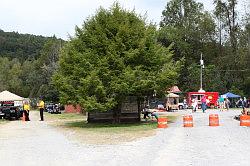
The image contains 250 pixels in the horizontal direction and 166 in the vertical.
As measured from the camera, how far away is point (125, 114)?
3462 centimetres

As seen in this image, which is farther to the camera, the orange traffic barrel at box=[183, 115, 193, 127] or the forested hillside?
the forested hillside

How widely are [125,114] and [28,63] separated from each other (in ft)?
376

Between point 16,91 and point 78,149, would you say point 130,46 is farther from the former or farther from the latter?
point 16,91

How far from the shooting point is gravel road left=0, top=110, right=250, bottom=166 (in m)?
14.2

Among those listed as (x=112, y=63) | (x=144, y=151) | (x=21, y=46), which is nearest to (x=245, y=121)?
(x=112, y=63)

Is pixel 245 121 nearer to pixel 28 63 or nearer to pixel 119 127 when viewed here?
pixel 119 127

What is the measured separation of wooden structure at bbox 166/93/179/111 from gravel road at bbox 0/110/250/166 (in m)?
35.5

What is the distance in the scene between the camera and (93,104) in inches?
1177

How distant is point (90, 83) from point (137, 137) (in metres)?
8.10

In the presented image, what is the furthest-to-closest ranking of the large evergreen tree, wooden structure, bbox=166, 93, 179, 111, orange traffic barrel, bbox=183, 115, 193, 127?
1. wooden structure, bbox=166, 93, 179, 111
2. the large evergreen tree
3. orange traffic barrel, bbox=183, 115, 193, 127

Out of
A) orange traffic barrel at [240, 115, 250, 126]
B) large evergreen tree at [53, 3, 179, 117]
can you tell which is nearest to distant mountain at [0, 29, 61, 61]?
large evergreen tree at [53, 3, 179, 117]

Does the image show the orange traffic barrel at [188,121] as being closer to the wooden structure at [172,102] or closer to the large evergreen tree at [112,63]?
the large evergreen tree at [112,63]

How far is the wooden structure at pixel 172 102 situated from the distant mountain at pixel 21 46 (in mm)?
100531

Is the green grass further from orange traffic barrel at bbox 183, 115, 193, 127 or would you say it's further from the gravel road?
the gravel road
